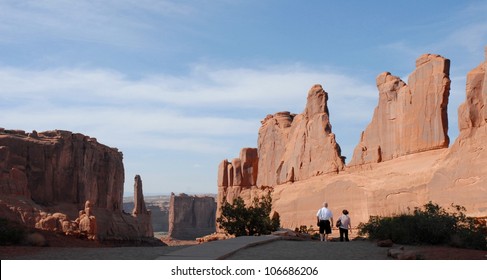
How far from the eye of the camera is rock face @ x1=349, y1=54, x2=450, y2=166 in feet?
102

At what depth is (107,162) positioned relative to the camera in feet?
264

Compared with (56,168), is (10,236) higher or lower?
lower

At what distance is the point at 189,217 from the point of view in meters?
124

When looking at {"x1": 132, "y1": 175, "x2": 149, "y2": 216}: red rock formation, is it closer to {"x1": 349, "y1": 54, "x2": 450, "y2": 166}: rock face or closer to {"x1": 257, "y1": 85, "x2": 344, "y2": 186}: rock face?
{"x1": 257, "y1": 85, "x2": 344, "y2": 186}: rock face

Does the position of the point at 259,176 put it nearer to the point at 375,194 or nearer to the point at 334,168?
the point at 334,168

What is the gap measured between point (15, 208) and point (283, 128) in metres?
24.5

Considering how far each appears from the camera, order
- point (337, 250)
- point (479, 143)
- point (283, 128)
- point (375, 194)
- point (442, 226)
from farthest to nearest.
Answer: point (283, 128), point (375, 194), point (479, 143), point (442, 226), point (337, 250)

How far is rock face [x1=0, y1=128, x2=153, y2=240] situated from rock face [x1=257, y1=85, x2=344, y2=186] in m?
19.1

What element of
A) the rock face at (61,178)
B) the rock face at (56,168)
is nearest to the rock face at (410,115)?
the rock face at (61,178)

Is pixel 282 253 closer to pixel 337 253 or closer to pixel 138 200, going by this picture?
pixel 337 253

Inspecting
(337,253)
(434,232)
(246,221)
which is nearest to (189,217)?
(246,221)

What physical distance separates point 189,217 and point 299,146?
81031mm

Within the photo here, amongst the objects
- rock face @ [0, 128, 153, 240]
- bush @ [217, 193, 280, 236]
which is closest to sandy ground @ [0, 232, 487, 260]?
bush @ [217, 193, 280, 236]
